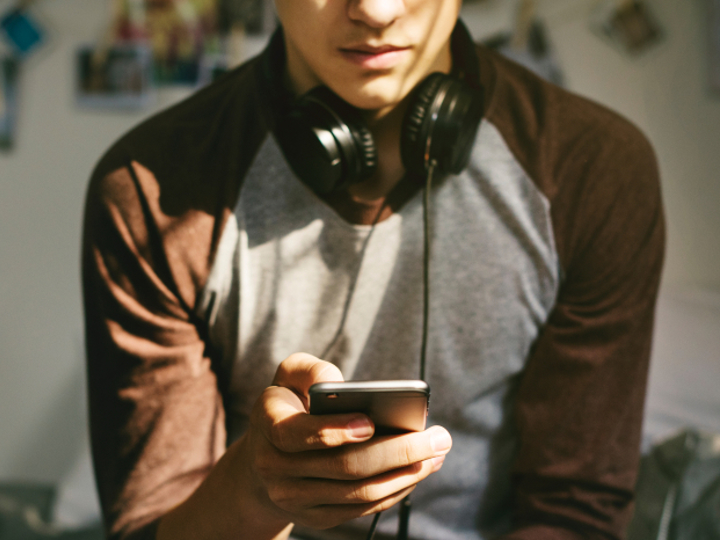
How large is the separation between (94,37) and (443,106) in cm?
133

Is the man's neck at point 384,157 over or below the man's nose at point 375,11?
below

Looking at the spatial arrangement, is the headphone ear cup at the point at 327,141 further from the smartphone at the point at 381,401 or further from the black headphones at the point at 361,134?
the smartphone at the point at 381,401

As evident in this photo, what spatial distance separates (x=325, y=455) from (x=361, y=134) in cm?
39

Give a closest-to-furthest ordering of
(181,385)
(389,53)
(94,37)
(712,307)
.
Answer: (389,53)
(181,385)
(712,307)
(94,37)

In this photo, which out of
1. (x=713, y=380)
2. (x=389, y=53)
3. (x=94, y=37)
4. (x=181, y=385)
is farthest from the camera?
(x=94, y=37)

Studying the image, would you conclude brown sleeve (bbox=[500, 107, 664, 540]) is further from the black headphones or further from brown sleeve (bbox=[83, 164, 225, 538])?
brown sleeve (bbox=[83, 164, 225, 538])

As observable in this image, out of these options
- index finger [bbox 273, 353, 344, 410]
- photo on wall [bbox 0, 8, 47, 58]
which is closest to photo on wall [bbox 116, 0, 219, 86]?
photo on wall [bbox 0, 8, 47, 58]

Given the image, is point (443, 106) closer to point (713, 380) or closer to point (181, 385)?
point (181, 385)

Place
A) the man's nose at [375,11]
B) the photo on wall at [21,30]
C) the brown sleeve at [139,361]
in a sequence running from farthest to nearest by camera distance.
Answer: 1. the photo on wall at [21,30]
2. the brown sleeve at [139,361]
3. the man's nose at [375,11]

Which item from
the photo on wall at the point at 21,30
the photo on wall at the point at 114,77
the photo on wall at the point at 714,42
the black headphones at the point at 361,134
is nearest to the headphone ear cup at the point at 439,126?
the black headphones at the point at 361,134

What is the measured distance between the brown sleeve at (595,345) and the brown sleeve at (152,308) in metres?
0.46

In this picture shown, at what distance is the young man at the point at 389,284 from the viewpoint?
0.70 metres

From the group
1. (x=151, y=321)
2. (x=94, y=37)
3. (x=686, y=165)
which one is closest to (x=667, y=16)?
(x=686, y=165)

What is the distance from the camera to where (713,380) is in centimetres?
114
